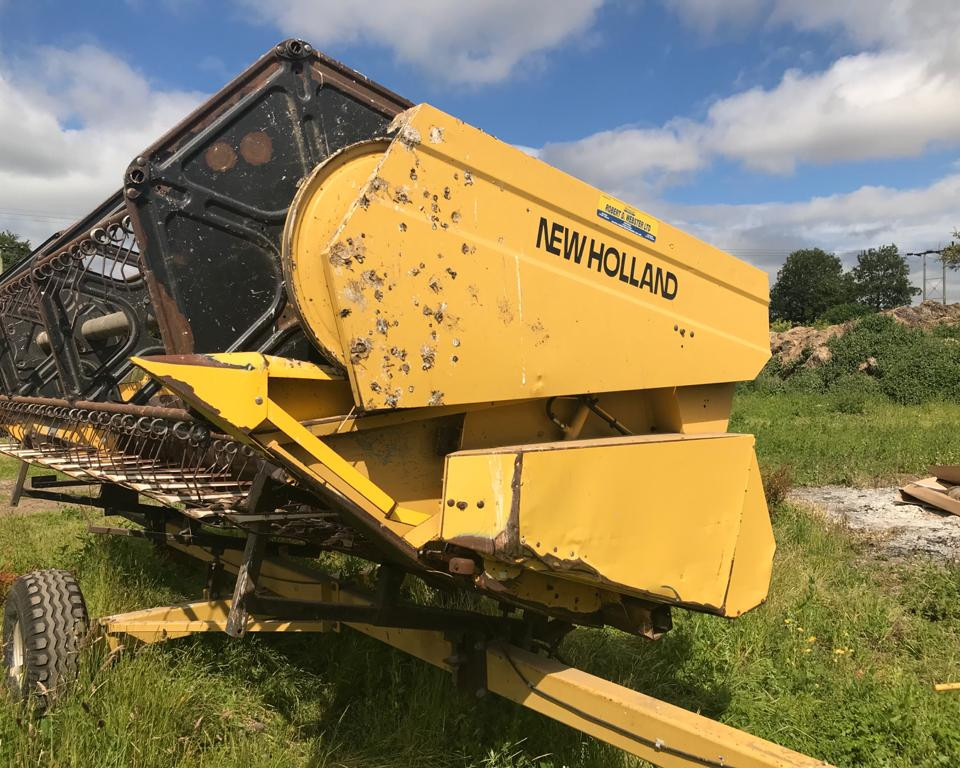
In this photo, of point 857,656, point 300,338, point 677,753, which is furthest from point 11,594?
point 857,656

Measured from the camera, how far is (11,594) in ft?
12.6

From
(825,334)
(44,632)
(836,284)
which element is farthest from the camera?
(836,284)

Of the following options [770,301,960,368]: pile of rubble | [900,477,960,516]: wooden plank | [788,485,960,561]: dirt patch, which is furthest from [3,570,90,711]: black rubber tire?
[770,301,960,368]: pile of rubble

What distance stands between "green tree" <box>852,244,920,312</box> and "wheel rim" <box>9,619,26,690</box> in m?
73.0

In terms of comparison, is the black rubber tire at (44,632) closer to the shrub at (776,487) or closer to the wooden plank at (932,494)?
the shrub at (776,487)

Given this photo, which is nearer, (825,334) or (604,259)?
(604,259)

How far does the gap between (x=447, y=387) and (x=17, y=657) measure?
294 cm

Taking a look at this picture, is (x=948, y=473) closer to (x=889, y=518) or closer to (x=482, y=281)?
(x=889, y=518)

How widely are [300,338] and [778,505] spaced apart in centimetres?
547

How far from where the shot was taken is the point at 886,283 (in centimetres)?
6762

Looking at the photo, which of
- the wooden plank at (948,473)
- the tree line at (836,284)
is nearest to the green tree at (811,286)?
the tree line at (836,284)

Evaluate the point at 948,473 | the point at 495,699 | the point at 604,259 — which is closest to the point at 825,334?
the point at 948,473

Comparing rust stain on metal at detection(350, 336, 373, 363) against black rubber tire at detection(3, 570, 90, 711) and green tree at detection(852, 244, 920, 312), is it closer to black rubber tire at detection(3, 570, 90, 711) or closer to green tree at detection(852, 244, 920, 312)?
black rubber tire at detection(3, 570, 90, 711)

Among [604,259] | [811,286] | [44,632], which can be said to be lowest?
[44,632]
